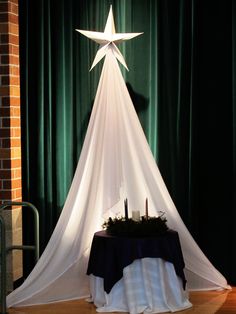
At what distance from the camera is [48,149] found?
5.48m

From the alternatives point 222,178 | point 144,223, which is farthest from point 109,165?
point 222,178

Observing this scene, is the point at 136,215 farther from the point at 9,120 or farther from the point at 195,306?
the point at 9,120

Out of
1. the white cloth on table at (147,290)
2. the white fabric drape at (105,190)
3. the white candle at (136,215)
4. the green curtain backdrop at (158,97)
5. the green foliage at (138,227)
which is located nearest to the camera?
the white cloth on table at (147,290)

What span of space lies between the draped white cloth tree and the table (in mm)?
355

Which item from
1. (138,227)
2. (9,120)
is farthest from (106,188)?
(9,120)

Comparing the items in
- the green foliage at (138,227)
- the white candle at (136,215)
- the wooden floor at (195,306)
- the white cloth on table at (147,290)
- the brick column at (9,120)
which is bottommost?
the wooden floor at (195,306)

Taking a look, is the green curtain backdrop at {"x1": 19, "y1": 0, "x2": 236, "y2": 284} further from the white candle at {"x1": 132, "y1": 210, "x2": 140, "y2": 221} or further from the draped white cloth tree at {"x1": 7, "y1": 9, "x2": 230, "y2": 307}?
the white candle at {"x1": 132, "y1": 210, "x2": 140, "y2": 221}

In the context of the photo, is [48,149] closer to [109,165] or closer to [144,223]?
[109,165]

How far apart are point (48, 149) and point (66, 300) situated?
1.25 meters

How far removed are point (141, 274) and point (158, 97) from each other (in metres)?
1.44

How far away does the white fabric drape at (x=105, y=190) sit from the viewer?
493 cm

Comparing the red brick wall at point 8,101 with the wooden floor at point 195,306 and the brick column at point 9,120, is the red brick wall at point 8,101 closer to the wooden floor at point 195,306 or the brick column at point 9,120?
the brick column at point 9,120

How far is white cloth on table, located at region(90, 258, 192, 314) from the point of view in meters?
4.52

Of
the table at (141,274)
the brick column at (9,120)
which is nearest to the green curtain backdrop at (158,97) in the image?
the brick column at (9,120)
